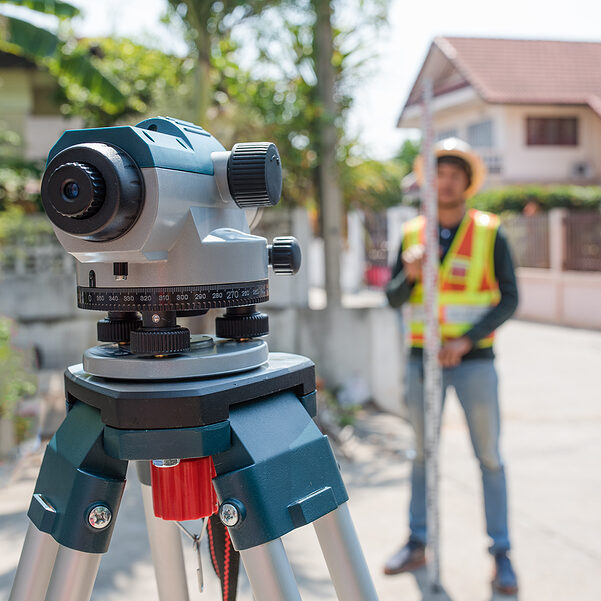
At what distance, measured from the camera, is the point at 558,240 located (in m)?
12.0

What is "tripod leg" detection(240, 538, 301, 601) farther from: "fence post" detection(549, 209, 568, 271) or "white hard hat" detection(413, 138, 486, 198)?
"fence post" detection(549, 209, 568, 271)

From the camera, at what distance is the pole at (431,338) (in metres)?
2.66

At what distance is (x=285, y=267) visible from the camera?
1242mm

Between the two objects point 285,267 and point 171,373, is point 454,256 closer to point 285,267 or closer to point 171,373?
point 285,267

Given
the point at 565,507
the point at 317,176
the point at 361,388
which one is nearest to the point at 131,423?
the point at 565,507

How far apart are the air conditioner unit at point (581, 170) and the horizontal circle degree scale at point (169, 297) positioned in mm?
20292

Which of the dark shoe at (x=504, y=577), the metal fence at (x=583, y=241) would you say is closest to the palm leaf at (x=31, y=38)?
the dark shoe at (x=504, y=577)

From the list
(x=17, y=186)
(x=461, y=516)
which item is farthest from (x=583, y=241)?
(x=461, y=516)

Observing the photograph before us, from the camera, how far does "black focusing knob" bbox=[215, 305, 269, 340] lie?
1.16 m

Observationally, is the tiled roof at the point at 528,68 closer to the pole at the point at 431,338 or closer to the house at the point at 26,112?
the house at the point at 26,112

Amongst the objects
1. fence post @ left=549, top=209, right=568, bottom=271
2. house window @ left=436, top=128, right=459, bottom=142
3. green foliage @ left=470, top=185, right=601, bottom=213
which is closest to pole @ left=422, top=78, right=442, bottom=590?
fence post @ left=549, top=209, right=568, bottom=271

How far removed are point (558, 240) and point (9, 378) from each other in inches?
389

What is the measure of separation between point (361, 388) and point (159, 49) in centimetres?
371

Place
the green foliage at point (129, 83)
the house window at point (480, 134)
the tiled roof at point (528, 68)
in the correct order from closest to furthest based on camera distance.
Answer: the green foliage at point (129, 83)
the tiled roof at point (528, 68)
the house window at point (480, 134)
